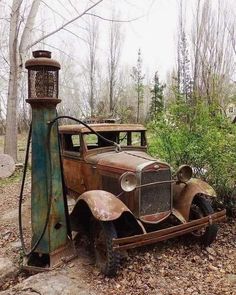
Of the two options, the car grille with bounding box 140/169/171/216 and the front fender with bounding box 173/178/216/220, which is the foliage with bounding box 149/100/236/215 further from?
the car grille with bounding box 140/169/171/216

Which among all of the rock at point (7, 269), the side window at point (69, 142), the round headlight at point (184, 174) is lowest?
the rock at point (7, 269)

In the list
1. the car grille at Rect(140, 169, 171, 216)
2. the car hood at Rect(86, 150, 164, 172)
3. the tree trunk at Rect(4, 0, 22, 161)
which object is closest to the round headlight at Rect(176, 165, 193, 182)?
the car grille at Rect(140, 169, 171, 216)

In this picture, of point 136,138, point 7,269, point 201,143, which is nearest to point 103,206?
point 7,269

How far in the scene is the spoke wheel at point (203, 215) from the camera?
4.07 meters

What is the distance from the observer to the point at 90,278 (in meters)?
3.46

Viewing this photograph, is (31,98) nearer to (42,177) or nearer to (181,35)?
(42,177)

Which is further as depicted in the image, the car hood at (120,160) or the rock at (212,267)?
the car hood at (120,160)

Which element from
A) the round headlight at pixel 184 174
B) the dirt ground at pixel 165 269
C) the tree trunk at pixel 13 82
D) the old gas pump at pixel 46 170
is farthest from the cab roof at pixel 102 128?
the tree trunk at pixel 13 82

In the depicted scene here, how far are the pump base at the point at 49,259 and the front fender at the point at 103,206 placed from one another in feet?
1.95

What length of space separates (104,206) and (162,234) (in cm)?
68

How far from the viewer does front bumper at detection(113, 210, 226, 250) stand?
10.9 ft

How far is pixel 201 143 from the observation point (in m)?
4.90

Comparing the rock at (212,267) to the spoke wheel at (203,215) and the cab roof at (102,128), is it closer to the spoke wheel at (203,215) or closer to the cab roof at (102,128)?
the spoke wheel at (203,215)

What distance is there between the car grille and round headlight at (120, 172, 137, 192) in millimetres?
153
